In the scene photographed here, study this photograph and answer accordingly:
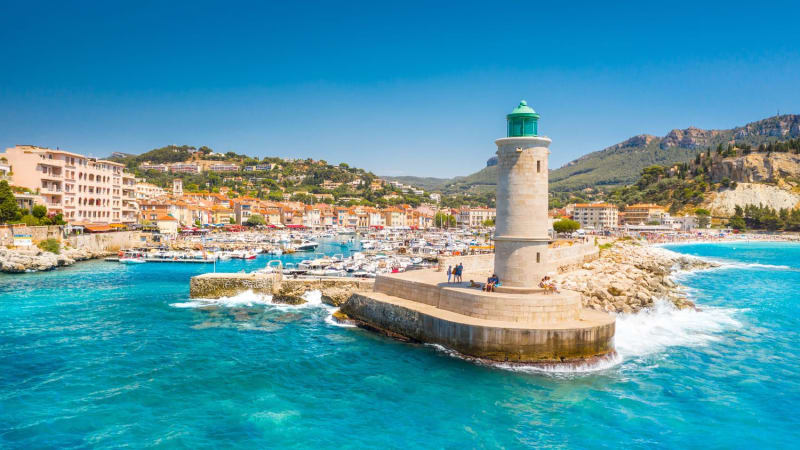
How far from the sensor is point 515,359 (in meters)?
13.9

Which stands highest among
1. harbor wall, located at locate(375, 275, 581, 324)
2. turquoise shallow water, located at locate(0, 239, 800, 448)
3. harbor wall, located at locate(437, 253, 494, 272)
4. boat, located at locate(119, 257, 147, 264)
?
harbor wall, located at locate(437, 253, 494, 272)

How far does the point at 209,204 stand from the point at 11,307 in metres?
80.7

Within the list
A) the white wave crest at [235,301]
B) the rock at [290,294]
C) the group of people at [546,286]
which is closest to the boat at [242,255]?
the white wave crest at [235,301]

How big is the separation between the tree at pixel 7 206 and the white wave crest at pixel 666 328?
158ft

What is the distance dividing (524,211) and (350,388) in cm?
799

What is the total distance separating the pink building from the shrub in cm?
925

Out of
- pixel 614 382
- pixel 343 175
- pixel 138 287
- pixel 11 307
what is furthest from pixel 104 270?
pixel 343 175

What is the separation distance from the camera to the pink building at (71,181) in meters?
47.6

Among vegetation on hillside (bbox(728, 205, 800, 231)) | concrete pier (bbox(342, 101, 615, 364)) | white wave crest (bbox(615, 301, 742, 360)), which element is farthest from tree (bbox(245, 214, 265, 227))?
vegetation on hillside (bbox(728, 205, 800, 231))

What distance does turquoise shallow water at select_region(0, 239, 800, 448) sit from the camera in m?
10.2

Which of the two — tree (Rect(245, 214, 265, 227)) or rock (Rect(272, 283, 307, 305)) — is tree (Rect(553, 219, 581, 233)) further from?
tree (Rect(245, 214, 265, 227))

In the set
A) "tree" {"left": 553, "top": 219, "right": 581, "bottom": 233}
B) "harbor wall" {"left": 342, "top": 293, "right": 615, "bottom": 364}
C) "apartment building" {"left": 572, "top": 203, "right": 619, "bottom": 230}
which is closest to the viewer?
"harbor wall" {"left": 342, "top": 293, "right": 615, "bottom": 364}

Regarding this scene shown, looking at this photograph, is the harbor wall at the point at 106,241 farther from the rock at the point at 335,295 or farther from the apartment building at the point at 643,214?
the apartment building at the point at 643,214

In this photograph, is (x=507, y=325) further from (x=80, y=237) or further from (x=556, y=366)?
(x=80, y=237)
